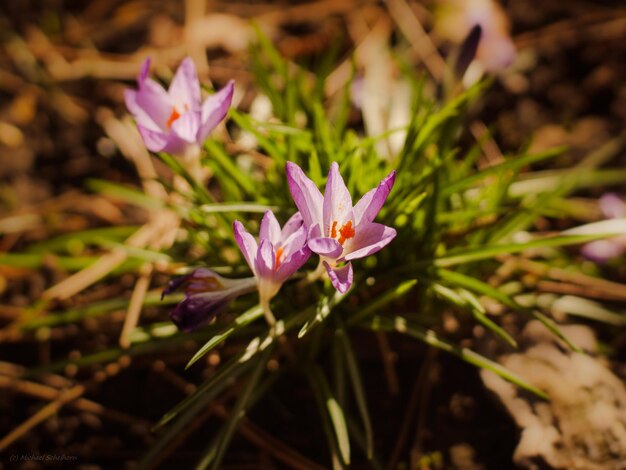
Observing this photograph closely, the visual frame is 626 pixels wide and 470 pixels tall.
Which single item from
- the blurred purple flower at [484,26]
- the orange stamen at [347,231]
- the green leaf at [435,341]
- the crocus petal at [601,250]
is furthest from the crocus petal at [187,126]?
the blurred purple flower at [484,26]

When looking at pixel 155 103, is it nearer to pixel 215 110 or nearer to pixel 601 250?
pixel 215 110

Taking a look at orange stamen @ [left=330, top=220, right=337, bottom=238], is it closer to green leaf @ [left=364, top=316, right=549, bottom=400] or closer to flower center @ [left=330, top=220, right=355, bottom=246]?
flower center @ [left=330, top=220, right=355, bottom=246]

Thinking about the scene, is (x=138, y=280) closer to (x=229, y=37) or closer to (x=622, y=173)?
(x=229, y=37)

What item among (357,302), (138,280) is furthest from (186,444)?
(357,302)

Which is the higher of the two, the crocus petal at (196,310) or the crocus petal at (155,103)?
the crocus petal at (155,103)

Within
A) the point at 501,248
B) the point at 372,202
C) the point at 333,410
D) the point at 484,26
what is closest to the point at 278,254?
the point at 372,202

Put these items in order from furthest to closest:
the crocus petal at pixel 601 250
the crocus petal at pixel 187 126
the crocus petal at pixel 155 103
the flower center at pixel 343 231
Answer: the crocus petal at pixel 601 250 → the crocus petal at pixel 155 103 → the crocus petal at pixel 187 126 → the flower center at pixel 343 231

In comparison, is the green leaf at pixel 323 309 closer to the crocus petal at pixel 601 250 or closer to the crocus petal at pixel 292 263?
the crocus petal at pixel 292 263
